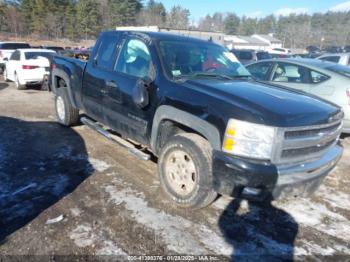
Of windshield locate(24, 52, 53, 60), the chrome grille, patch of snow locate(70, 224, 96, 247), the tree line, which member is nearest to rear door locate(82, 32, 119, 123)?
patch of snow locate(70, 224, 96, 247)

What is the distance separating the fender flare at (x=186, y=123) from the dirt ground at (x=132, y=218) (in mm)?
831

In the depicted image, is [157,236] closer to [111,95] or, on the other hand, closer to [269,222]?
[269,222]

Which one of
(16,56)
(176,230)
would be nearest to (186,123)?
(176,230)

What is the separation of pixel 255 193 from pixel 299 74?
14.5ft

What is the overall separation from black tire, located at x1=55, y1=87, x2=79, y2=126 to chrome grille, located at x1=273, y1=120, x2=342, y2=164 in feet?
14.5

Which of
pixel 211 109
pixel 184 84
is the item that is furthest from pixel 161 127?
pixel 211 109

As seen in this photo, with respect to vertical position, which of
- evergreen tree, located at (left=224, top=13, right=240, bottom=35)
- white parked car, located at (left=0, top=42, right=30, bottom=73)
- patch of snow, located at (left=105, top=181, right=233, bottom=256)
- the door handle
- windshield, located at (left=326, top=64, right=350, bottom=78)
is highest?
evergreen tree, located at (left=224, top=13, right=240, bottom=35)

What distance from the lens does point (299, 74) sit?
21.6 feet

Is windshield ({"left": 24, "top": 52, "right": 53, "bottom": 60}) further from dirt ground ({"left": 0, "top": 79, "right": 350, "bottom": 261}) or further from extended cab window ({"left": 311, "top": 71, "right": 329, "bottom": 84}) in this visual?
extended cab window ({"left": 311, "top": 71, "right": 329, "bottom": 84})

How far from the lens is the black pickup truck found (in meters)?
2.94

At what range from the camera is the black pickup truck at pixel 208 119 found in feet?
9.64

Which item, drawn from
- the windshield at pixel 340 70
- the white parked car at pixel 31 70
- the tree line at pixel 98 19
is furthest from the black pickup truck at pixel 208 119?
the tree line at pixel 98 19

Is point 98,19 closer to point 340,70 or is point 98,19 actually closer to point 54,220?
point 340,70

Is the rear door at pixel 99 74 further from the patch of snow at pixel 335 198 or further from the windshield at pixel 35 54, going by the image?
the windshield at pixel 35 54
